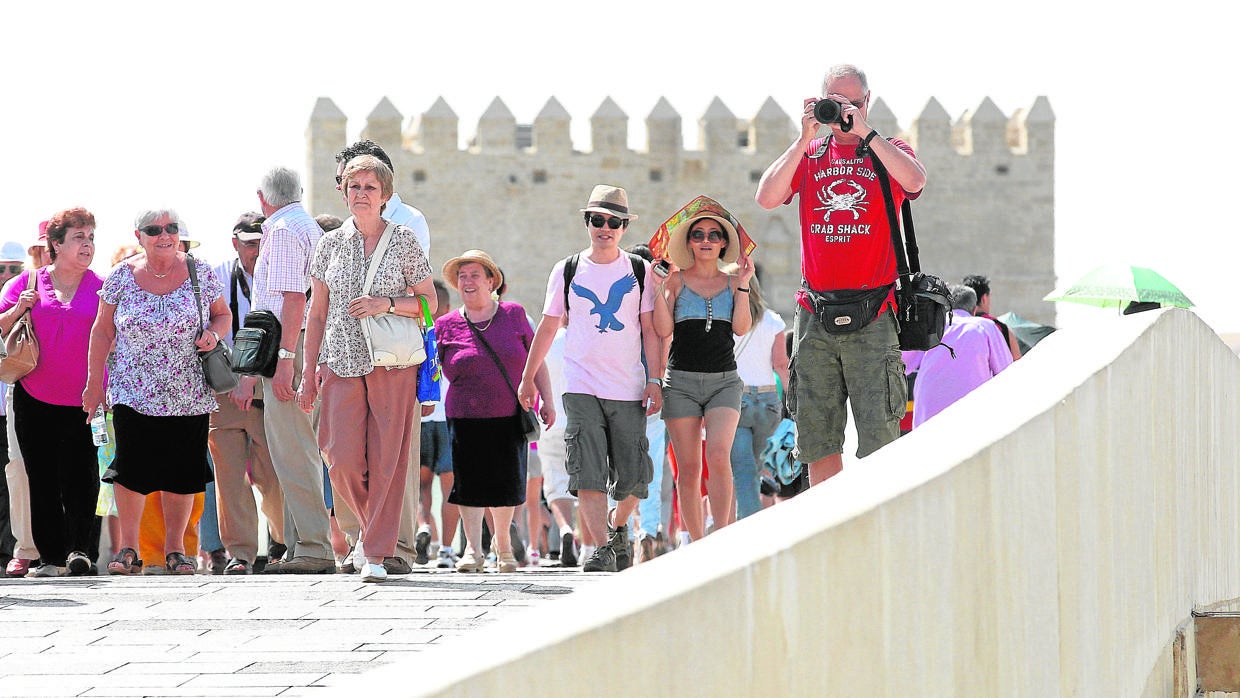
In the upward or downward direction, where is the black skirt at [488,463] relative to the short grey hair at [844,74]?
downward

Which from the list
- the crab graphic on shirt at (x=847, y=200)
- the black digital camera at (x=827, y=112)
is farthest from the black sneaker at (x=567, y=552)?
the black digital camera at (x=827, y=112)

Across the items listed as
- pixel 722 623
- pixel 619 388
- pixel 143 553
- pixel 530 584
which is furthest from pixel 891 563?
pixel 143 553

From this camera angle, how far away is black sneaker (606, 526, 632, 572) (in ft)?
22.0

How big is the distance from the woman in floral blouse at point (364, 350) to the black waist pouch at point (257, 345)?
50 cm

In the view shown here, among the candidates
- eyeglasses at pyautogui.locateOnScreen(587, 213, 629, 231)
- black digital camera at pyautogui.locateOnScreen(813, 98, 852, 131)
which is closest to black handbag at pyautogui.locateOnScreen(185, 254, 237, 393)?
eyeglasses at pyautogui.locateOnScreen(587, 213, 629, 231)

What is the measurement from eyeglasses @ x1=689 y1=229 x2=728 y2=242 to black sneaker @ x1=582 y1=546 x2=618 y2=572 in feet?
4.28

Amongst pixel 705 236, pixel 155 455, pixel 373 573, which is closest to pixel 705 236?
pixel 705 236

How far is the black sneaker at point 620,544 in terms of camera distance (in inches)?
264

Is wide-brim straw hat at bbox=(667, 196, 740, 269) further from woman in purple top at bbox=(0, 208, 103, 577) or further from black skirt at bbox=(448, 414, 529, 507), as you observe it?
woman in purple top at bbox=(0, 208, 103, 577)

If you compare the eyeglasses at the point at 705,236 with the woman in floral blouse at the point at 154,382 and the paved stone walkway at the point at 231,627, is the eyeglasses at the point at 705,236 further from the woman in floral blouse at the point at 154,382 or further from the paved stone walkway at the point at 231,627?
the woman in floral blouse at the point at 154,382

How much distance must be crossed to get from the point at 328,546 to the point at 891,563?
434 cm

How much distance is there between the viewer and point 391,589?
5.44 meters

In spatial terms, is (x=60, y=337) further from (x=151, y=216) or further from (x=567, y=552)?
(x=567, y=552)

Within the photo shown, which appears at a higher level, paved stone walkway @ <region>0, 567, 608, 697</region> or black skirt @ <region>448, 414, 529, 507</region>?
black skirt @ <region>448, 414, 529, 507</region>
